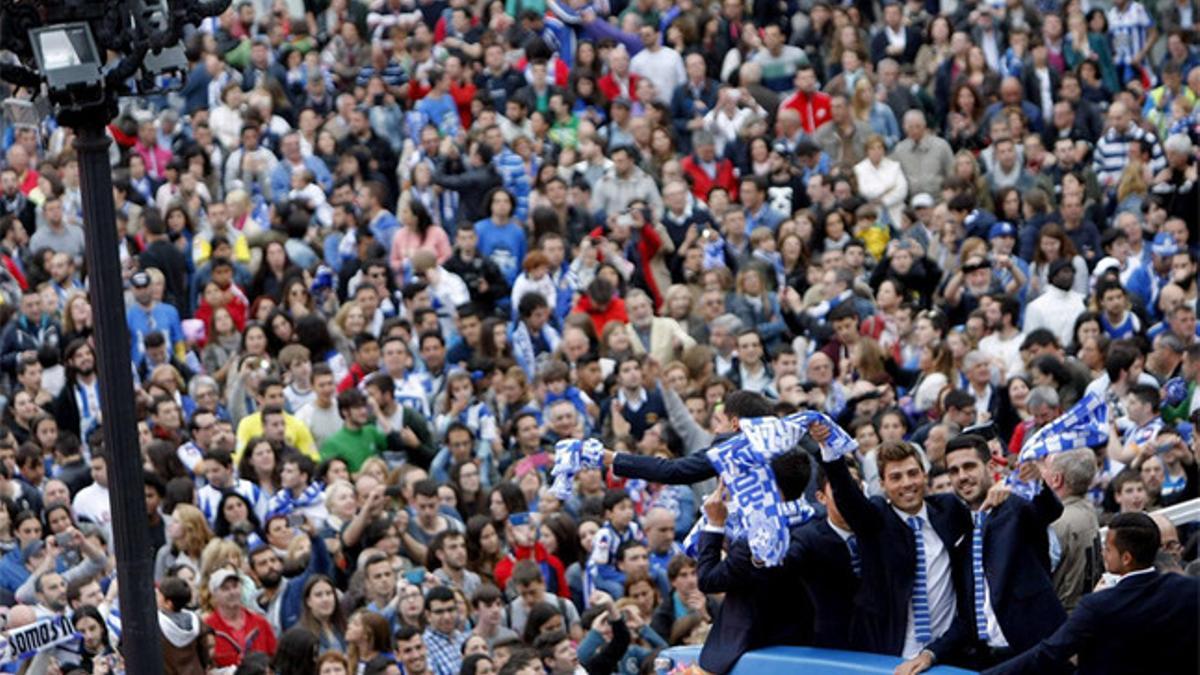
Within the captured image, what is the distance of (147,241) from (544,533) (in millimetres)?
6416

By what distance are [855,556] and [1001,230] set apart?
9.92 m

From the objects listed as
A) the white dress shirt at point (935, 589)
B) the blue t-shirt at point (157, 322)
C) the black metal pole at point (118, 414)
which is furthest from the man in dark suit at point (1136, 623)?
the blue t-shirt at point (157, 322)

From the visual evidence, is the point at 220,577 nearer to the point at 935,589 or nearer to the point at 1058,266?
the point at 935,589

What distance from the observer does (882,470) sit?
37.3ft

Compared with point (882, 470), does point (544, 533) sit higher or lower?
lower

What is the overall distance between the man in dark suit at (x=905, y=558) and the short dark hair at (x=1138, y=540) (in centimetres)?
99

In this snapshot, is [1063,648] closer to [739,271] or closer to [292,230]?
[739,271]

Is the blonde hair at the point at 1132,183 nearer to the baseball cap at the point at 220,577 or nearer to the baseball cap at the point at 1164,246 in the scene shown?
the baseball cap at the point at 1164,246

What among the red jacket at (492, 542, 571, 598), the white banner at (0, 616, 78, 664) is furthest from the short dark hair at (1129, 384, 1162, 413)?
the white banner at (0, 616, 78, 664)

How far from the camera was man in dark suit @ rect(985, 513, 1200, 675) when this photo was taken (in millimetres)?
10258

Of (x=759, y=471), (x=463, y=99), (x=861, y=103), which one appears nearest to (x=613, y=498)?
(x=759, y=471)

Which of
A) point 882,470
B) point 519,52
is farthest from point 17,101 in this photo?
point 519,52

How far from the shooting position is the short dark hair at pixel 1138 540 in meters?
10.3

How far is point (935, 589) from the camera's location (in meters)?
11.4
